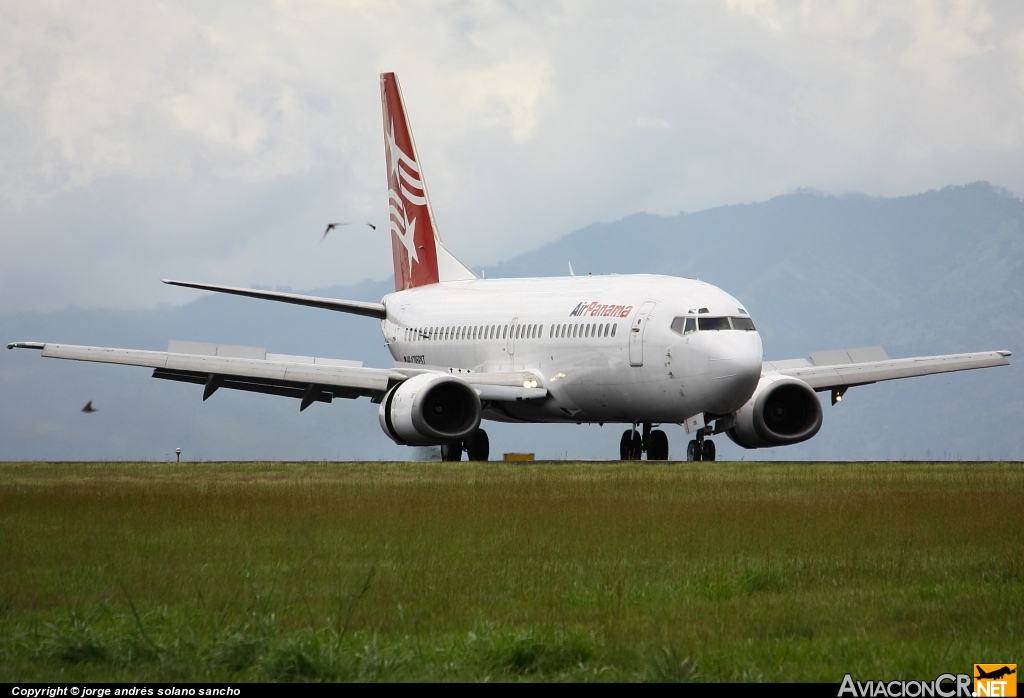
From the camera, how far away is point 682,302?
29938mm

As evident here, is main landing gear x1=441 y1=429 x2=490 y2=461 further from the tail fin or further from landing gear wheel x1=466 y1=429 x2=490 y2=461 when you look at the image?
the tail fin

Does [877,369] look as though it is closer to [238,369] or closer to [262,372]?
[262,372]

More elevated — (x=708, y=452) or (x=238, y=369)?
(x=238, y=369)

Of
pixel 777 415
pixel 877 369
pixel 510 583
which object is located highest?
pixel 877 369

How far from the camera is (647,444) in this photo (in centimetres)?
3334

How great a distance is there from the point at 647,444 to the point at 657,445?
219mm

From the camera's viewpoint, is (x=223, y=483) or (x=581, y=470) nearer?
(x=223, y=483)

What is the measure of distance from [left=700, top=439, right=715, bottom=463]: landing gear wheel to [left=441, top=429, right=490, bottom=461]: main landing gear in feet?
19.5

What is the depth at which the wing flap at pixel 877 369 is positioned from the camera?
33219 millimetres

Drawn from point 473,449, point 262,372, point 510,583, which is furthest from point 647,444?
point 510,583

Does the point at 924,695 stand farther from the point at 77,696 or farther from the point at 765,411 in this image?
the point at 765,411

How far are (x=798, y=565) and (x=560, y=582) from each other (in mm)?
2106

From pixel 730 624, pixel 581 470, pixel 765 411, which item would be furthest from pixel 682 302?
pixel 730 624

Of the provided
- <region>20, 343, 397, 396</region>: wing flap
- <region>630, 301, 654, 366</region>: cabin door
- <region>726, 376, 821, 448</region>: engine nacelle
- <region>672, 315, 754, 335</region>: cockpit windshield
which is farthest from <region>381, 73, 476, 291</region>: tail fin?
<region>672, 315, 754, 335</region>: cockpit windshield
